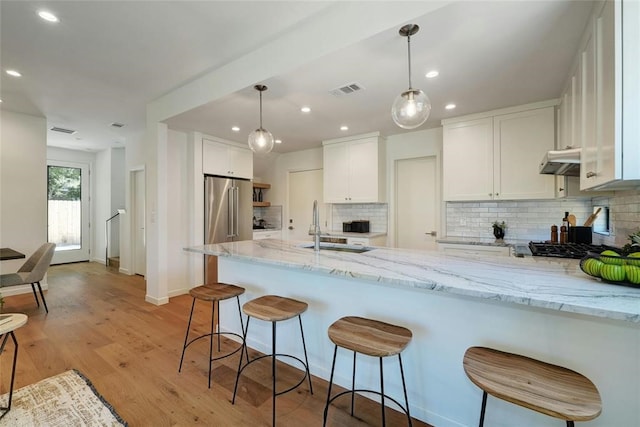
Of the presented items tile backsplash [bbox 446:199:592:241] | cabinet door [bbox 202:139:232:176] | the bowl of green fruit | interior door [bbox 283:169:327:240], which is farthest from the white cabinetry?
the bowl of green fruit

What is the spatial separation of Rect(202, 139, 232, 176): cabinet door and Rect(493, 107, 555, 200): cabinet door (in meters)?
3.89

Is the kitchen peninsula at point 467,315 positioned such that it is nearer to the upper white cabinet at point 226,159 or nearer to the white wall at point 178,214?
the white wall at point 178,214

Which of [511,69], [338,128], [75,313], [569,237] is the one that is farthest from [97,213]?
[569,237]

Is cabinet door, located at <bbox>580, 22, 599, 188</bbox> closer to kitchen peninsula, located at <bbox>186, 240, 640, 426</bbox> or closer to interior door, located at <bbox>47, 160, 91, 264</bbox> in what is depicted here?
kitchen peninsula, located at <bbox>186, 240, 640, 426</bbox>

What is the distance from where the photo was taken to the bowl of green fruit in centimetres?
114

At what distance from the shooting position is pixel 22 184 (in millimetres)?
4320

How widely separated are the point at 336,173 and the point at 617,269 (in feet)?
12.7

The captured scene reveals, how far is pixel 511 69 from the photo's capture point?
7.98 ft

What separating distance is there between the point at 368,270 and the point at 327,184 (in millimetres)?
3440

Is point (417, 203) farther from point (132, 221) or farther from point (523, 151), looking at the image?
point (132, 221)

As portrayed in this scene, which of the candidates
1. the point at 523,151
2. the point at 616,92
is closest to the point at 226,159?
the point at 523,151

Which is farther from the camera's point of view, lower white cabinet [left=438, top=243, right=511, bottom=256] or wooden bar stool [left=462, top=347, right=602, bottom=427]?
lower white cabinet [left=438, top=243, right=511, bottom=256]

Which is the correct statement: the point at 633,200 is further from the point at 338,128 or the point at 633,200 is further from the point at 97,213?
the point at 97,213

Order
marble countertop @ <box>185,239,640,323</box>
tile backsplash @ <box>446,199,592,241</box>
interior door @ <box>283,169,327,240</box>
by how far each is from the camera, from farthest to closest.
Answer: interior door @ <box>283,169,327,240</box> → tile backsplash @ <box>446,199,592,241</box> → marble countertop @ <box>185,239,640,323</box>
